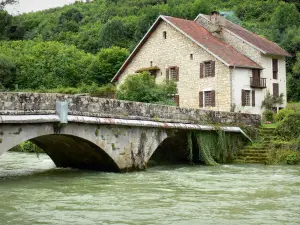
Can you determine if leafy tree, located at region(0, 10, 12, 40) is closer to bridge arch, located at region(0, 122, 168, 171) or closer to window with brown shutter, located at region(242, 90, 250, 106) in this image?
window with brown shutter, located at region(242, 90, 250, 106)

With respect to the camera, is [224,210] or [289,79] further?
[289,79]

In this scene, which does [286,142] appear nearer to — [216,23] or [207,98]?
[207,98]

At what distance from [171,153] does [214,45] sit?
475 inches

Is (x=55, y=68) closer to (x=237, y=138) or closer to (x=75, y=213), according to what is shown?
(x=237, y=138)

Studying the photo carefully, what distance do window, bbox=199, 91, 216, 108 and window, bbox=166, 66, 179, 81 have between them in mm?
2263

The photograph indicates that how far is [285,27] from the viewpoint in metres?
56.8

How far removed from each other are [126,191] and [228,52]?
2061 centimetres

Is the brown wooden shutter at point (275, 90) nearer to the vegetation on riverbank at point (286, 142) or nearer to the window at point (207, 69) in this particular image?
the window at point (207, 69)

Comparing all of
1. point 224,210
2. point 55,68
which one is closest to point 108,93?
point 55,68

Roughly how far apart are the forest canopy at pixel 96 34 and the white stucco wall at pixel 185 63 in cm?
938

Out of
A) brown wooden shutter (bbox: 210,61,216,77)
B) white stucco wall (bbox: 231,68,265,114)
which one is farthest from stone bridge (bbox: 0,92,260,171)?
brown wooden shutter (bbox: 210,61,216,77)

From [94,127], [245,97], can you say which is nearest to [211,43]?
[245,97]

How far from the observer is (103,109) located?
15.6 metres

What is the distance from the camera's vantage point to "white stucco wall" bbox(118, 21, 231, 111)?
30422 mm
